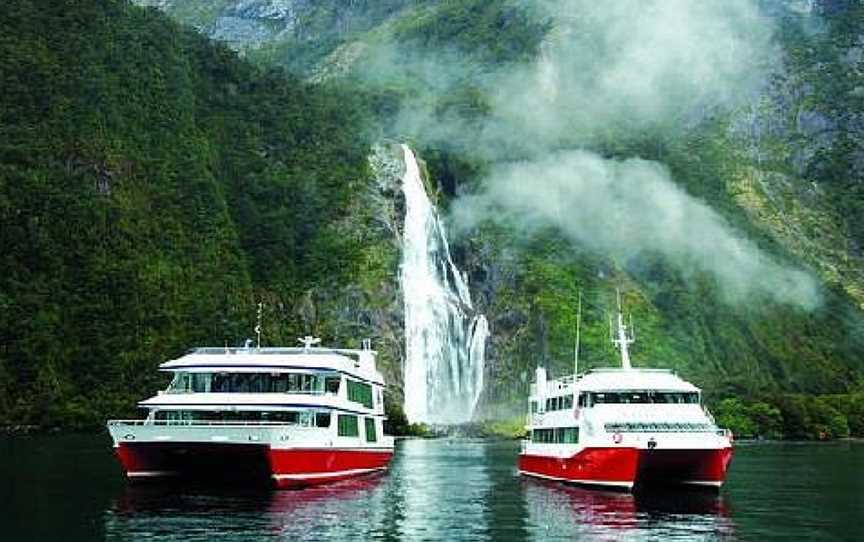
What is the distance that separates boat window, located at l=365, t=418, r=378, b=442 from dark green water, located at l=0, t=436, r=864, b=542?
2984mm

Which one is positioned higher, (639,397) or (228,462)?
(639,397)

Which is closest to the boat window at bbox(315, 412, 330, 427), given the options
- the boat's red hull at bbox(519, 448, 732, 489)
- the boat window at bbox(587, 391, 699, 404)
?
the boat's red hull at bbox(519, 448, 732, 489)

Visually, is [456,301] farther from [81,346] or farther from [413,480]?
[413,480]

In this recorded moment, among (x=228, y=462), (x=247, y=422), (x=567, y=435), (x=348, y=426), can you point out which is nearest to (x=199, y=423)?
(x=247, y=422)

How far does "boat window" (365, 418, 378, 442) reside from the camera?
265 ft

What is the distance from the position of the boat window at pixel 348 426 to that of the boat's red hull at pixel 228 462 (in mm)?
2519

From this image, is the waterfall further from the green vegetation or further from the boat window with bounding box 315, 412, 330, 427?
the boat window with bounding box 315, 412, 330, 427

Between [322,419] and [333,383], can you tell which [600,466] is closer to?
[322,419]

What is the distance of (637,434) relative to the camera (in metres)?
62.8

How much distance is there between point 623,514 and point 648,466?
980 centimetres

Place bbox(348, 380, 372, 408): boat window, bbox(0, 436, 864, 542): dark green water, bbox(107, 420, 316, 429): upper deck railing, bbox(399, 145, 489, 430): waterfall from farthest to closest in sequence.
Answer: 1. bbox(399, 145, 489, 430): waterfall
2. bbox(348, 380, 372, 408): boat window
3. bbox(107, 420, 316, 429): upper deck railing
4. bbox(0, 436, 864, 542): dark green water

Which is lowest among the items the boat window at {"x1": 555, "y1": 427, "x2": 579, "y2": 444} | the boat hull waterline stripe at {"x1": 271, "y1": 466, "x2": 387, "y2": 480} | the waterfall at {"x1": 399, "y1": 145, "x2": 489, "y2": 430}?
the boat hull waterline stripe at {"x1": 271, "y1": 466, "x2": 387, "y2": 480}

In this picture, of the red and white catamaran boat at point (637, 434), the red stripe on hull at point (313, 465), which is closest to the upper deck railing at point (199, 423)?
the red stripe on hull at point (313, 465)

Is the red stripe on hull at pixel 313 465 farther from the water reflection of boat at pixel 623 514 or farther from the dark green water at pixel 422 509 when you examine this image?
the water reflection of boat at pixel 623 514
